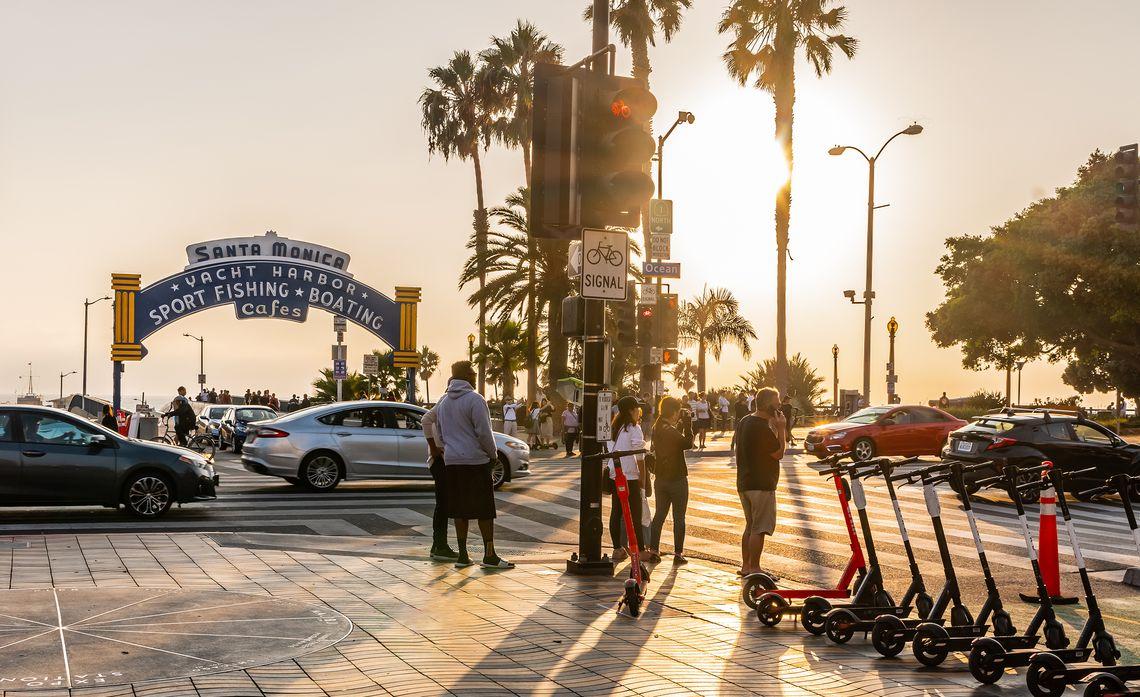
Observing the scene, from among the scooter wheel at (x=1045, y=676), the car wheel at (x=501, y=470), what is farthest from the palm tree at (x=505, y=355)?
the scooter wheel at (x=1045, y=676)

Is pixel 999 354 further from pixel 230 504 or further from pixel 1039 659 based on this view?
pixel 1039 659

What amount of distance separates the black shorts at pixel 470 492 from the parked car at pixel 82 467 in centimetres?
622

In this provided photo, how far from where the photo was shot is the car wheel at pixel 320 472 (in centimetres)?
1931

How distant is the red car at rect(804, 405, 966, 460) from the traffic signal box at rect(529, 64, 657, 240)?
19438mm

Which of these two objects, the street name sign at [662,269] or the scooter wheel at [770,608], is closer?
the scooter wheel at [770,608]

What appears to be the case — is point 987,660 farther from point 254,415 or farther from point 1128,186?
point 254,415

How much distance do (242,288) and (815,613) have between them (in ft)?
95.0

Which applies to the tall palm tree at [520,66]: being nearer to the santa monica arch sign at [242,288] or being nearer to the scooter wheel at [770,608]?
the santa monica arch sign at [242,288]

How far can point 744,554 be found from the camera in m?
10.6

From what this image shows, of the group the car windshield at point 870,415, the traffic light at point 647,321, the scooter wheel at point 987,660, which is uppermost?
the traffic light at point 647,321

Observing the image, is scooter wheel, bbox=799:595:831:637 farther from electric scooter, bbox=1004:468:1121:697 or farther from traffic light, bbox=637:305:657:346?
traffic light, bbox=637:305:657:346

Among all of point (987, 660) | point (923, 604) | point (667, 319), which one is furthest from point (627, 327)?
point (987, 660)

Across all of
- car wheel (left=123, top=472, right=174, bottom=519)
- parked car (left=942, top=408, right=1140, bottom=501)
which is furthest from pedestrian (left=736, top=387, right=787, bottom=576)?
parked car (left=942, top=408, right=1140, bottom=501)

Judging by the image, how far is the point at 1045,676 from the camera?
621cm
